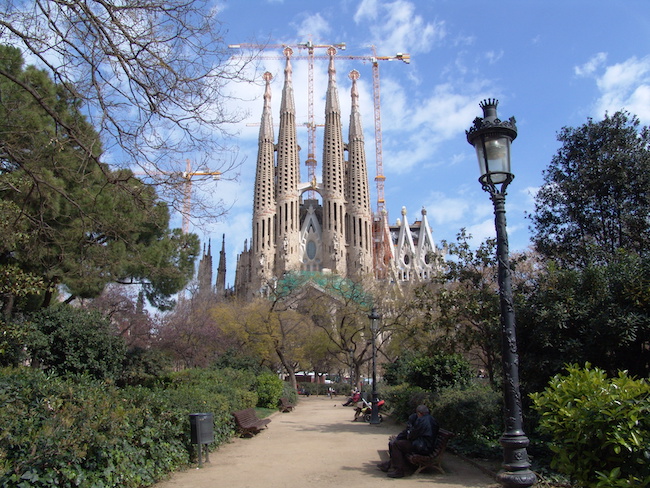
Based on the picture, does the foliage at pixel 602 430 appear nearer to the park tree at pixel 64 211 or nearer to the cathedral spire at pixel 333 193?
the park tree at pixel 64 211

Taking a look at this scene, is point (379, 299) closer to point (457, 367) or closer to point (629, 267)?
point (457, 367)

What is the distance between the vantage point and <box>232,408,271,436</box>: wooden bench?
9812 millimetres

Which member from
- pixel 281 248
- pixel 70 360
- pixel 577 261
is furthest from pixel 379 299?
pixel 281 248

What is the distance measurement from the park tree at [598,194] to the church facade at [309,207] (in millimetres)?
45330

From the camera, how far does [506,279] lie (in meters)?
4.39

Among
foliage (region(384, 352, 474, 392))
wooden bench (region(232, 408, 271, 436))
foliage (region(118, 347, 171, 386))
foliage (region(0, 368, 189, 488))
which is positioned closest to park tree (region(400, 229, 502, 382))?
foliage (region(384, 352, 474, 392))

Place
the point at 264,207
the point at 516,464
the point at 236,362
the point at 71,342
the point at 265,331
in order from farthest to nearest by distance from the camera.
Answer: the point at 264,207 → the point at 265,331 → the point at 236,362 → the point at 71,342 → the point at 516,464

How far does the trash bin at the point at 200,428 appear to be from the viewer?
686 centimetres

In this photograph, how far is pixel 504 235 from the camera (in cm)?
454

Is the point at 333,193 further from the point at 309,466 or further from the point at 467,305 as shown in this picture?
the point at 309,466

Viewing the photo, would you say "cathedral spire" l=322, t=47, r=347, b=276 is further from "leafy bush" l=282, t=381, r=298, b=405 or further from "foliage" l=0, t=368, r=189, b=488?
"foliage" l=0, t=368, r=189, b=488

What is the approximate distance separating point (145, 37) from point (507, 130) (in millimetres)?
3729

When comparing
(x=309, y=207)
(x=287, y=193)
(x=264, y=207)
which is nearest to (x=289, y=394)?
(x=264, y=207)

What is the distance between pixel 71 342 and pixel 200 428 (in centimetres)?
675
